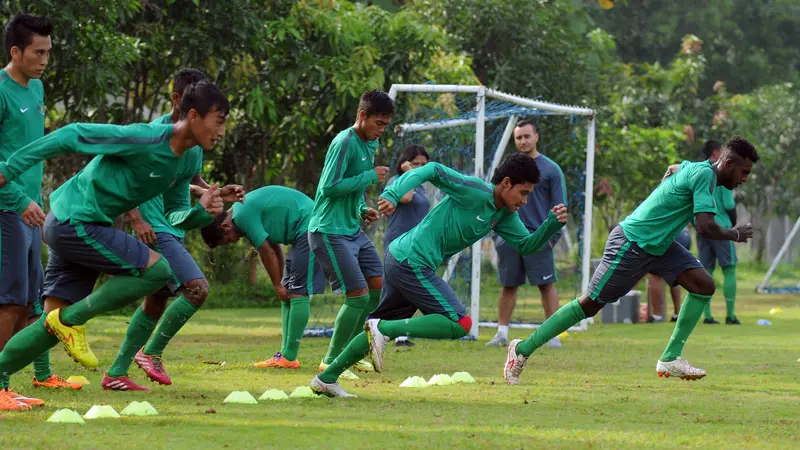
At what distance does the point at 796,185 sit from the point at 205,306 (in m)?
19.3

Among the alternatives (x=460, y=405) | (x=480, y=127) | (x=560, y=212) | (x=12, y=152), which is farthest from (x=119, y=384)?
(x=480, y=127)

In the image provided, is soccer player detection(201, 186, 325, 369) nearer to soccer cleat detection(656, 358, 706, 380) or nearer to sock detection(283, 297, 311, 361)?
sock detection(283, 297, 311, 361)

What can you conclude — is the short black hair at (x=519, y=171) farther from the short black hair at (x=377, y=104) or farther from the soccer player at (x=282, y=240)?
the soccer player at (x=282, y=240)

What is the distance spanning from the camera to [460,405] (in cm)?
746

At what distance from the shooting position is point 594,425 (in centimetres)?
669

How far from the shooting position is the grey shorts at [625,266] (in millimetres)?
8812

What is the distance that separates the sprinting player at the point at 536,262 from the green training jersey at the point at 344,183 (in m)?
3.41

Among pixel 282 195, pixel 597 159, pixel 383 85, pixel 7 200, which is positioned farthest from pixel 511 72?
pixel 7 200

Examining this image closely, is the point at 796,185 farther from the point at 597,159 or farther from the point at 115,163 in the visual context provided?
the point at 115,163

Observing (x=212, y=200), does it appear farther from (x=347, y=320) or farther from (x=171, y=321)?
(x=347, y=320)

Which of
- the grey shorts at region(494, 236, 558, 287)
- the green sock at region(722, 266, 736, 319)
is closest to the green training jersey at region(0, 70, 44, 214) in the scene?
the grey shorts at region(494, 236, 558, 287)

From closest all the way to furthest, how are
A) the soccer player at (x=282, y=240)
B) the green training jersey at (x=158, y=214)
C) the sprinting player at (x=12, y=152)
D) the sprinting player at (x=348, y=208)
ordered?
the sprinting player at (x=12, y=152) < the green training jersey at (x=158, y=214) < the sprinting player at (x=348, y=208) < the soccer player at (x=282, y=240)

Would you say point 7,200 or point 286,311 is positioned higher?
point 7,200

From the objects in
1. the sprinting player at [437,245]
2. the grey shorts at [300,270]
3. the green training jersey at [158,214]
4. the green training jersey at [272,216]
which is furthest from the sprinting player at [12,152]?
the grey shorts at [300,270]
